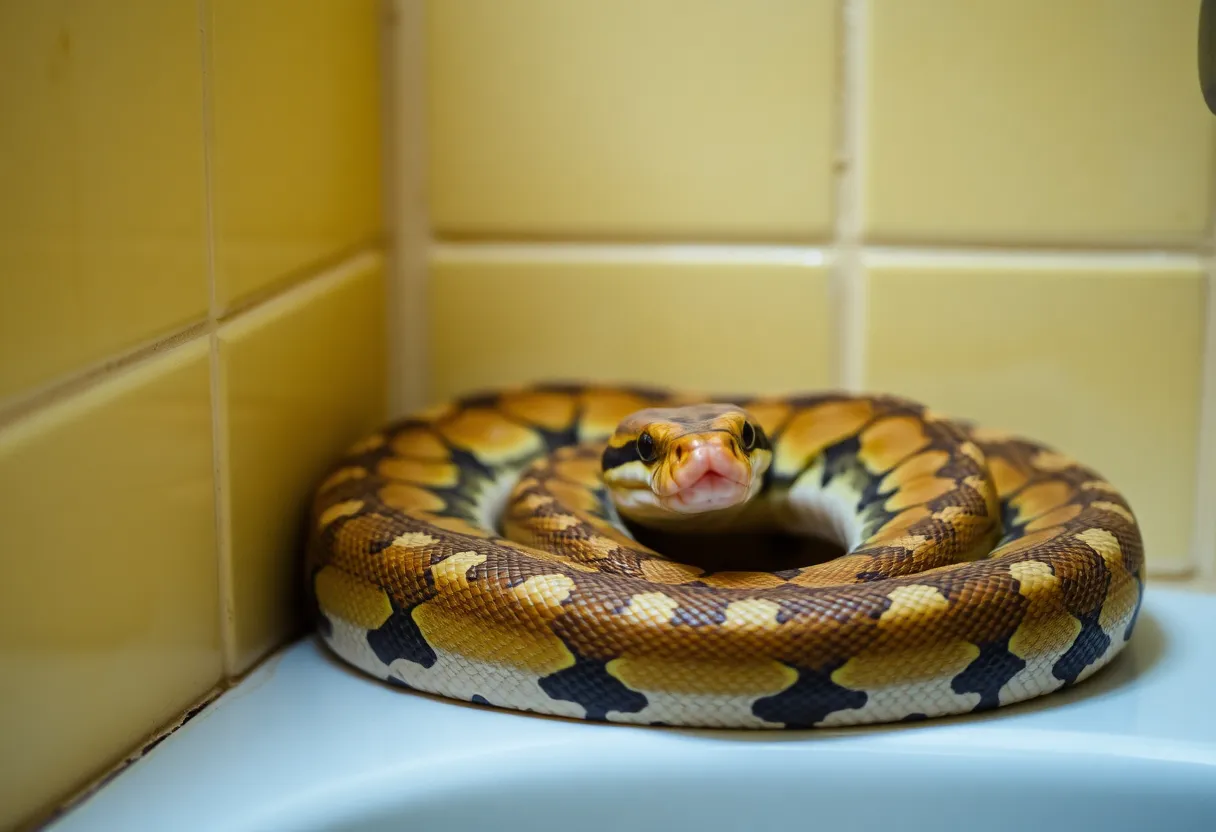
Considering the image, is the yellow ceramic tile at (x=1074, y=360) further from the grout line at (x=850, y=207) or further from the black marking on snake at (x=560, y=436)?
the black marking on snake at (x=560, y=436)

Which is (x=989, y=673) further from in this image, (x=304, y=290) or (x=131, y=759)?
(x=304, y=290)

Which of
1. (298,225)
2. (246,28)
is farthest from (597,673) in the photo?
(246,28)

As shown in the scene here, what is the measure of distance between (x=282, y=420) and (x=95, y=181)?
0.49 m

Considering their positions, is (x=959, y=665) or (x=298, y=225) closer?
(x=959, y=665)

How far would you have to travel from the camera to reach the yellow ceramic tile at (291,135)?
3.99 ft

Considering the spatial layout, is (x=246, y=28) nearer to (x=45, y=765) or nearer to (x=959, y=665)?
(x=45, y=765)

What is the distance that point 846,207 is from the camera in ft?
5.53

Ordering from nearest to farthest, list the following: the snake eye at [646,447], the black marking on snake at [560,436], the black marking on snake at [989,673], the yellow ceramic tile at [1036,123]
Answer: the black marking on snake at [989,673] → the snake eye at [646,447] → the yellow ceramic tile at [1036,123] → the black marking on snake at [560,436]

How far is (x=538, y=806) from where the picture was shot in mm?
1026

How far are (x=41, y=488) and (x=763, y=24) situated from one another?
47.8 inches

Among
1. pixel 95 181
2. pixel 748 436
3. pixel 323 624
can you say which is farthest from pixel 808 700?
pixel 95 181

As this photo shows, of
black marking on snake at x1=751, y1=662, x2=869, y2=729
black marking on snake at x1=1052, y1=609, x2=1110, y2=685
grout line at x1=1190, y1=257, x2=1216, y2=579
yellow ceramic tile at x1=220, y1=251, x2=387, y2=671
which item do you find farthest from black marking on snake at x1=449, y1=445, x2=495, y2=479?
grout line at x1=1190, y1=257, x2=1216, y2=579

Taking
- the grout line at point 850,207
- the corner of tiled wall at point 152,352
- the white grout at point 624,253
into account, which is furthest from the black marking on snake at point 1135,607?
the corner of tiled wall at point 152,352

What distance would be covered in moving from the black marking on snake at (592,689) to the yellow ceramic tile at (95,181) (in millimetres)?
515
